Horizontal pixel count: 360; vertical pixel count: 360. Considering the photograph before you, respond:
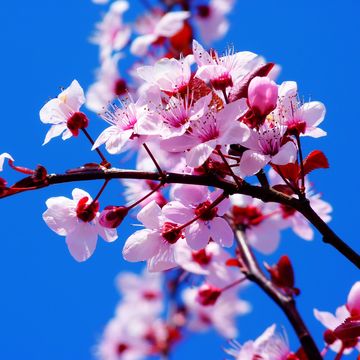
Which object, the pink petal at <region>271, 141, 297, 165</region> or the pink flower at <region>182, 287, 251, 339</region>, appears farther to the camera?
the pink flower at <region>182, 287, 251, 339</region>

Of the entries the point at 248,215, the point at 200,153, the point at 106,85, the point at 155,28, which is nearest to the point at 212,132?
the point at 200,153

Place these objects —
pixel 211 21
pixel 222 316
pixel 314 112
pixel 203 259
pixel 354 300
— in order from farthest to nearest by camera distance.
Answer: pixel 222 316, pixel 211 21, pixel 203 259, pixel 354 300, pixel 314 112

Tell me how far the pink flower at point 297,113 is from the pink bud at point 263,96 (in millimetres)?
78

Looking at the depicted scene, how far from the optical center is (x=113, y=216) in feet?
4.91

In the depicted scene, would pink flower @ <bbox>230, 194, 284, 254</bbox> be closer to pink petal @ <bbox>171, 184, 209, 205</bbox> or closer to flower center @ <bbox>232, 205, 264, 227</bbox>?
flower center @ <bbox>232, 205, 264, 227</bbox>

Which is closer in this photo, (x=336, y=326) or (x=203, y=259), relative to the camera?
(x=336, y=326)

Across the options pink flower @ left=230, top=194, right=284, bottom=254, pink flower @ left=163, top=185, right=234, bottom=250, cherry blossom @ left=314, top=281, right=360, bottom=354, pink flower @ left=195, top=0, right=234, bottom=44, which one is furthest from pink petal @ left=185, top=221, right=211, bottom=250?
pink flower @ left=195, top=0, right=234, bottom=44

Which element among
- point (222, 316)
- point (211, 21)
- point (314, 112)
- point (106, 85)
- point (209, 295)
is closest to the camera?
point (314, 112)

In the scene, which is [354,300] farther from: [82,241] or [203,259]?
[203,259]

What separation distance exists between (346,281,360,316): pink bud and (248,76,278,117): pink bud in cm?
61

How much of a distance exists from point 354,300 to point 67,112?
3.12 feet

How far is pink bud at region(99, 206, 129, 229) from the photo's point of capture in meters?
1.50

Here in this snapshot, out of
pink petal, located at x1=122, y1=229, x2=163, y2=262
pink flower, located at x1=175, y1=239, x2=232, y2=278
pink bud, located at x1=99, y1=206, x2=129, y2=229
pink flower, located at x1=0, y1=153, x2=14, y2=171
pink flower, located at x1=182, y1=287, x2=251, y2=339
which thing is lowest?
pink petal, located at x1=122, y1=229, x2=163, y2=262

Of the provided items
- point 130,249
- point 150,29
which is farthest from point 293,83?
point 150,29
